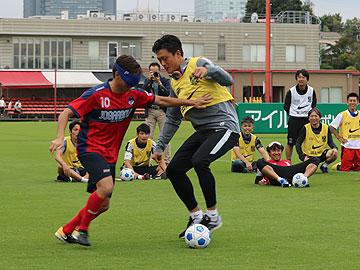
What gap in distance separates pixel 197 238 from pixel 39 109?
167 ft

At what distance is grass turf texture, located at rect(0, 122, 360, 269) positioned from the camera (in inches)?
249

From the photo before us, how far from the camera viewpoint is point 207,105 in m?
7.58

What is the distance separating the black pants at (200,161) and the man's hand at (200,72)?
26.4 inches

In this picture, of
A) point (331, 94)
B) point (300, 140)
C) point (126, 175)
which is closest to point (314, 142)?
point (300, 140)

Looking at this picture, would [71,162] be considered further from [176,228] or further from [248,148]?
[176,228]

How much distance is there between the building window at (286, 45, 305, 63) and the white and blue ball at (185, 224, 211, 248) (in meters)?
67.1

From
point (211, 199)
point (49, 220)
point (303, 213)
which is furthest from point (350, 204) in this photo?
point (49, 220)

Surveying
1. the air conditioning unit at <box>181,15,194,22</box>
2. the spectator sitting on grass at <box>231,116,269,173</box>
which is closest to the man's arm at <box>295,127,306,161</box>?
the spectator sitting on grass at <box>231,116,269,173</box>

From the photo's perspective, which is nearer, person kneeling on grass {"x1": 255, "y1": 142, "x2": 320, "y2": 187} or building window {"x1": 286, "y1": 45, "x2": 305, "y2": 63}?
person kneeling on grass {"x1": 255, "y1": 142, "x2": 320, "y2": 187}

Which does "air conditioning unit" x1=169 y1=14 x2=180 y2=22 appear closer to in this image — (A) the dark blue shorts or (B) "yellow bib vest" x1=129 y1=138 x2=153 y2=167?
(B) "yellow bib vest" x1=129 y1=138 x2=153 y2=167

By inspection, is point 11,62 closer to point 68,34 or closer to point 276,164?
point 68,34

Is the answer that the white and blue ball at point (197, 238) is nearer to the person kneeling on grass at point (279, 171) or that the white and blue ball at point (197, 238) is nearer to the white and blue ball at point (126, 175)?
the person kneeling on grass at point (279, 171)

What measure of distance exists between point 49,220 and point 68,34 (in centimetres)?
6008

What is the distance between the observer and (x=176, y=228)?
8.12m
